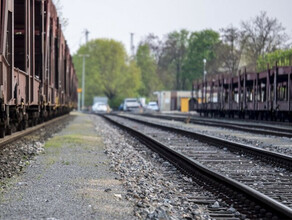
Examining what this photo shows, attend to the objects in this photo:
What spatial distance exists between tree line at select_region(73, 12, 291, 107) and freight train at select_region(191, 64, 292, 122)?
215 cm

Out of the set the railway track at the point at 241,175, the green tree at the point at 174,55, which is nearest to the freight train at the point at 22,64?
the railway track at the point at 241,175

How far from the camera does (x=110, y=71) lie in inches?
3469

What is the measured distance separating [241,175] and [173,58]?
10682cm

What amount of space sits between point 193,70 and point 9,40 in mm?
103125

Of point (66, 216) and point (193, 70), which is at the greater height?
point (193, 70)

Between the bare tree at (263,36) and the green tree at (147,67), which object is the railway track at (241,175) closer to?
the bare tree at (263,36)

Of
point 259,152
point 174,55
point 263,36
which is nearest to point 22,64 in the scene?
point 259,152

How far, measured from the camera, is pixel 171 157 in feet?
37.0

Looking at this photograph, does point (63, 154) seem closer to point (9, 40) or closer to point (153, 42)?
point (9, 40)

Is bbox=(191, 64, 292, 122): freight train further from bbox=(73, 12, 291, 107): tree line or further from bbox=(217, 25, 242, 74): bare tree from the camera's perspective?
bbox=(217, 25, 242, 74): bare tree

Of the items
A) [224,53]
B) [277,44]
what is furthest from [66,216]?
[224,53]

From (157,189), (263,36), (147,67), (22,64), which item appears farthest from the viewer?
(147,67)

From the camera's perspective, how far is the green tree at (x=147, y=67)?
111000mm

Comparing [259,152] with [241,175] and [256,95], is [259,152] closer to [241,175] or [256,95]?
[241,175]
